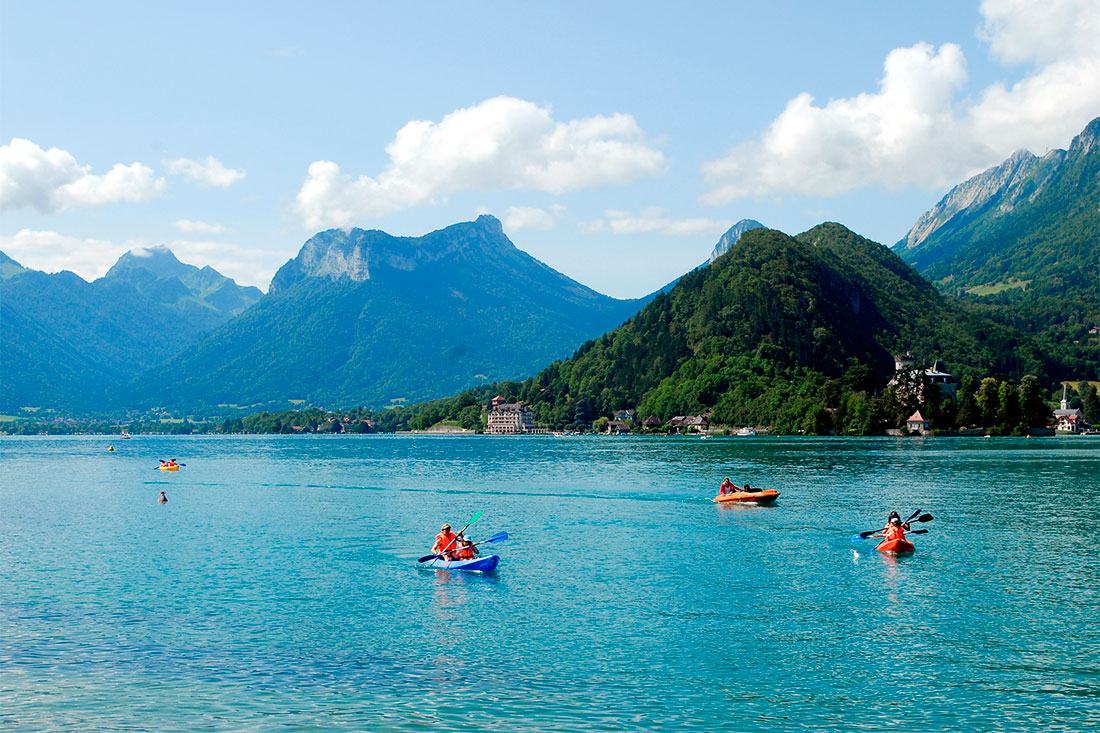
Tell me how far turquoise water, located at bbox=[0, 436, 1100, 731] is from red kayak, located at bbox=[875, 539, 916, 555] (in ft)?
3.51

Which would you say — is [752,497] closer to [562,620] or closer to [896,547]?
[896,547]

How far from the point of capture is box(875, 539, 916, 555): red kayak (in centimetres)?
5541

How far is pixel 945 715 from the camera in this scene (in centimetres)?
2719

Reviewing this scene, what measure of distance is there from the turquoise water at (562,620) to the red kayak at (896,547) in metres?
1.07

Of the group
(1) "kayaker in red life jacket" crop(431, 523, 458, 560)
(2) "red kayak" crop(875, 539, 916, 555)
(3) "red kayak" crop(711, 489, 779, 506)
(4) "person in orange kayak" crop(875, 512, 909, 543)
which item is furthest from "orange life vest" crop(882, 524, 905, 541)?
(3) "red kayak" crop(711, 489, 779, 506)

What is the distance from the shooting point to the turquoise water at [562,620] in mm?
28062

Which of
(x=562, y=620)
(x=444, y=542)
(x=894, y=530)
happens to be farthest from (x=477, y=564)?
(x=894, y=530)

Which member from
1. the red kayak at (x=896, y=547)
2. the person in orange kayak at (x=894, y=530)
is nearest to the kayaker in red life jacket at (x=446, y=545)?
the red kayak at (x=896, y=547)

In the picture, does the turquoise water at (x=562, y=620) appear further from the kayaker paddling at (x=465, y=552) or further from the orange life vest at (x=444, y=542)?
the orange life vest at (x=444, y=542)

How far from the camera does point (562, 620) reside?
39312mm

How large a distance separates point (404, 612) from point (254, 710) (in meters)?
14.1

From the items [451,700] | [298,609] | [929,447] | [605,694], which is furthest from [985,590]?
[929,447]

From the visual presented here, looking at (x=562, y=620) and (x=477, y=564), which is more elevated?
(x=477, y=564)

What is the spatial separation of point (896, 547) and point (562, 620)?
25209 mm
